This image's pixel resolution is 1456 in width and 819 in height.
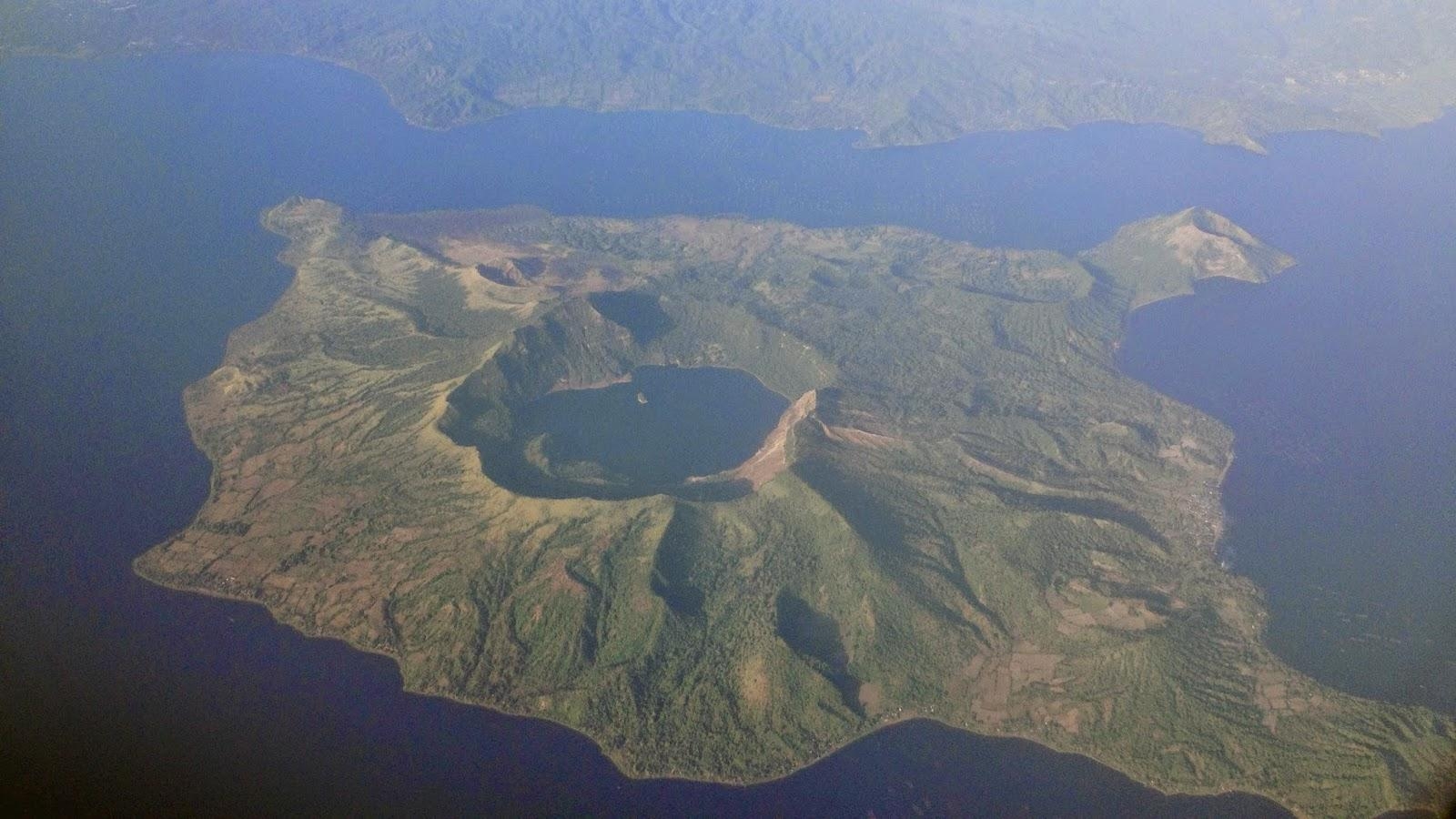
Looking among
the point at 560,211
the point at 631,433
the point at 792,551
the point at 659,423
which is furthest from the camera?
the point at 560,211

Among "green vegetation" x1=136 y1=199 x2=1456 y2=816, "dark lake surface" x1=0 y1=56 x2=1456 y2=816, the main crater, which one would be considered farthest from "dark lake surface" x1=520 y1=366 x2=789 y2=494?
"dark lake surface" x1=0 y1=56 x2=1456 y2=816

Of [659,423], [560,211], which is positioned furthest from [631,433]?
[560,211]

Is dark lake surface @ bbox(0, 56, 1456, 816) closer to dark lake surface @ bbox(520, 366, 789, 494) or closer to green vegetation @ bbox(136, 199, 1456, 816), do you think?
green vegetation @ bbox(136, 199, 1456, 816)

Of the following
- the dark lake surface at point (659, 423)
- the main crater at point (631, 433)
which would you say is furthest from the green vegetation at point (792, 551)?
the dark lake surface at point (659, 423)

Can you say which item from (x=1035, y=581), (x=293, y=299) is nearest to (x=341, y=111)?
(x=293, y=299)

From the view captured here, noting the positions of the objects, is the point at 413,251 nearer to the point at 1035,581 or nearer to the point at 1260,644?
the point at 1035,581

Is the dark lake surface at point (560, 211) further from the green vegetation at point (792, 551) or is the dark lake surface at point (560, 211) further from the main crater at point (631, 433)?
the main crater at point (631, 433)

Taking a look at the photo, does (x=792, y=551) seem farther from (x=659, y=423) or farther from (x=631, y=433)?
(x=659, y=423)
